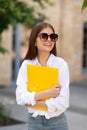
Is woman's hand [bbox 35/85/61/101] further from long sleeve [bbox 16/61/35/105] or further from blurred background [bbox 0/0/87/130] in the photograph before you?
blurred background [bbox 0/0/87/130]

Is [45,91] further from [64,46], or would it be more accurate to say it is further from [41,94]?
[64,46]

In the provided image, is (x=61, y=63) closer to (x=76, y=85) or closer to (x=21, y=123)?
(x=21, y=123)

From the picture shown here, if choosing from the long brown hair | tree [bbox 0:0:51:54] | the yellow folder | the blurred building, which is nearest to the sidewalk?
tree [bbox 0:0:51:54]

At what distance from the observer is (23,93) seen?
4.15 metres

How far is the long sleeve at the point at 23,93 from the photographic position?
13.5ft

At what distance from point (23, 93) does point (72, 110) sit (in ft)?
30.5

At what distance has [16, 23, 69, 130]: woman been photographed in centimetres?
411

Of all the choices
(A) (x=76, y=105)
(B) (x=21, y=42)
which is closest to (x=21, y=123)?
(A) (x=76, y=105)

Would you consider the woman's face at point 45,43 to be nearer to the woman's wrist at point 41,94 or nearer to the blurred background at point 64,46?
the woman's wrist at point 41,94

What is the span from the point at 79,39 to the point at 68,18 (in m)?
1.22

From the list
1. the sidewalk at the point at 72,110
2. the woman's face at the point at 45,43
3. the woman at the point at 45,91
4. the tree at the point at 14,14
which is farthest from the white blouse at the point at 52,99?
the tree at the point at 14,14

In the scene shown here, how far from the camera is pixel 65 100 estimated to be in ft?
13.5

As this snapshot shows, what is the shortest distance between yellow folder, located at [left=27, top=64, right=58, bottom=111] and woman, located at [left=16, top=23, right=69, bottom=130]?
0.16ft

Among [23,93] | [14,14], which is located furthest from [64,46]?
[23,93]
